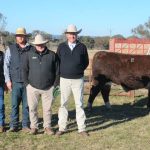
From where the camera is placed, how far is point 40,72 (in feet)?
26.4

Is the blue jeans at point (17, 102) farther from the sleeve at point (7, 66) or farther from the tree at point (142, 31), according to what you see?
the tree at point (142, 31)

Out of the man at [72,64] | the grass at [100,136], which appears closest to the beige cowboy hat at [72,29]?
the man at [72,64]

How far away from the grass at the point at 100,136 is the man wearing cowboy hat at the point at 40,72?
713 millimetres

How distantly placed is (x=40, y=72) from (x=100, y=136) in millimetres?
1768

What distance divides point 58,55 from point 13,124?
171 centimetres

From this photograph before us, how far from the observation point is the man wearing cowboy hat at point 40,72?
805 cm

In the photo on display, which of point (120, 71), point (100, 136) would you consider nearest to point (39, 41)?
point (100, 136)

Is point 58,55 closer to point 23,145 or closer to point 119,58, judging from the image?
point 23,145

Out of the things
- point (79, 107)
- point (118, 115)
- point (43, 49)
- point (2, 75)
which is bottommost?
point (118, 115)

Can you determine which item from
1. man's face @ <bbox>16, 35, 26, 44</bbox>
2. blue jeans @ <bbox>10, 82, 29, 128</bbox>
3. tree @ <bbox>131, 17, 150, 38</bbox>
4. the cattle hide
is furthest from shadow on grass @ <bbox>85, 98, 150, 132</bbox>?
tree @ <bbox>131, 17, 150, 38</bbox>

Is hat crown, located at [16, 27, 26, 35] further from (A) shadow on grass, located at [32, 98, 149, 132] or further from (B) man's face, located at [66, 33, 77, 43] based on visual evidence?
(A) shadow on grass, located at [32, 98, 149, 132]

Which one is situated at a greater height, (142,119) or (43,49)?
(43,49)

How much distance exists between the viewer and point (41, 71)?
8055mm

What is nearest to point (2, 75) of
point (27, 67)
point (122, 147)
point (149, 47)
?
point (27, 67)
